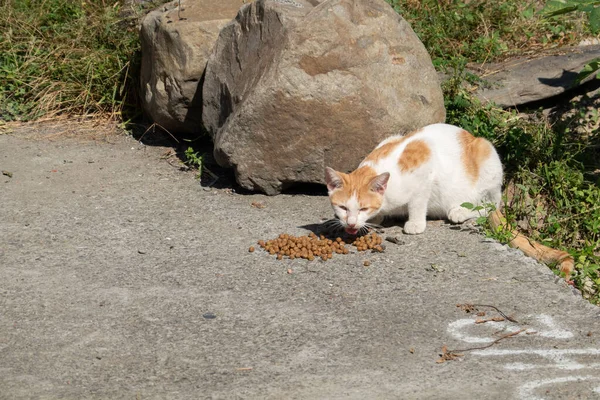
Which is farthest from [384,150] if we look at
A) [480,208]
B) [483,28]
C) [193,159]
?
[483,28]

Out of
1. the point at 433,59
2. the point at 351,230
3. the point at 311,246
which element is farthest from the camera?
the point at 433,59

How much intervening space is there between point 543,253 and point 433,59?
9.93 ft

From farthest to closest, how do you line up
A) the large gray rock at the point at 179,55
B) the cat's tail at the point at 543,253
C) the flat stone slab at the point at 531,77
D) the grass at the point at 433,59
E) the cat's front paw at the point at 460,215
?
the flat stone slab at the point at 531,77
the large gray rock at the point at 179,55
the grass at the point at 433,59
the cat's front paw at the point at 460,215
the cat's tail at the point at 543,253

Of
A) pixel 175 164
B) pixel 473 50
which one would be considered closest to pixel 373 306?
pixel 175 164

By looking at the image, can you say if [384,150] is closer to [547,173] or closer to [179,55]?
[547,173]

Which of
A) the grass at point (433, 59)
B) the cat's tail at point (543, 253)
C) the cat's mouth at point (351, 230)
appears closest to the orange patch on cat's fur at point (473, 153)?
the cat's tail at point (543, 253)

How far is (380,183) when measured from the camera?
5.82 m

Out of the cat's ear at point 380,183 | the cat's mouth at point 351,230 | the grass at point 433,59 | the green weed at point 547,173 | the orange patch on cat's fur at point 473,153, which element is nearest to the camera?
the cat's ear at point 380,183

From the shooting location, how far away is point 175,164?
7715 millimetres

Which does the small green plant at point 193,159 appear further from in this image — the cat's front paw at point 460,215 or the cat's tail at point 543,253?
the cat's tail at point 543,253

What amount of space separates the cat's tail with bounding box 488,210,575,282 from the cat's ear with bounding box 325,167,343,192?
1.20 meters

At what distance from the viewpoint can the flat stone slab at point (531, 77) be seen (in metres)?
7.95

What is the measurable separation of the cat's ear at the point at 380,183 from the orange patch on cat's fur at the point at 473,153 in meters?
0.86

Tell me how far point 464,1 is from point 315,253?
4.61 meters
